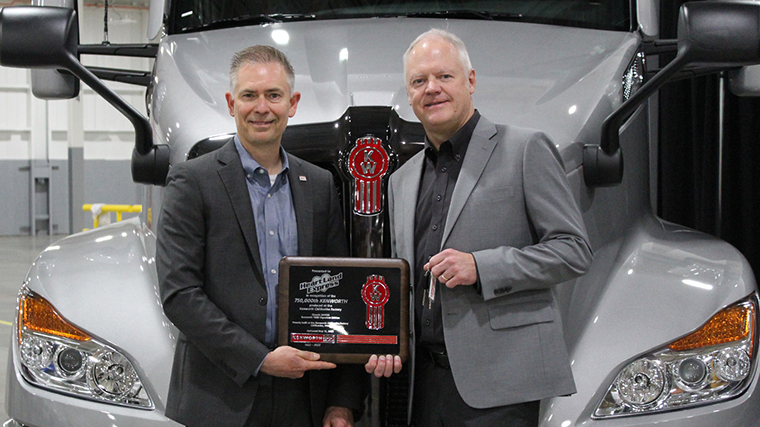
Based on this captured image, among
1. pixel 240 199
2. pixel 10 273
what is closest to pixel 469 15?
pixel 240 199

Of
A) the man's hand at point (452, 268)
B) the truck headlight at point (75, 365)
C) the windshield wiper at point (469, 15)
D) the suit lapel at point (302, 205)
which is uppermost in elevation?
the windshield wiper at point (469, 15)

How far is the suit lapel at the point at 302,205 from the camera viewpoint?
2178 millimetres

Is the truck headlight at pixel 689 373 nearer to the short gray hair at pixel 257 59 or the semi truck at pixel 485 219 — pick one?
the semi truck at pixel 485 219

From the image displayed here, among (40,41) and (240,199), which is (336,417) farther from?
(40,41)

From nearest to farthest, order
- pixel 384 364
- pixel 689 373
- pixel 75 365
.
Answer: pixel 384 364
pixel 689 373
pixel 75 365

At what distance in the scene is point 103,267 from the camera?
106 inches

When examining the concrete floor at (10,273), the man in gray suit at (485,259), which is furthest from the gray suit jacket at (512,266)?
the concrete floor at (10,273)

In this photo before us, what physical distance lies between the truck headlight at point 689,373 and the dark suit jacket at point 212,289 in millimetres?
847

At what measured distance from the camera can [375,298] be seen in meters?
2.07

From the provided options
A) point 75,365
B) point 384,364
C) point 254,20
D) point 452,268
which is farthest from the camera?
point 254,20

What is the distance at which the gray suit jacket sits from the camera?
78.6 inches

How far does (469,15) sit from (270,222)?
1398 millimetres

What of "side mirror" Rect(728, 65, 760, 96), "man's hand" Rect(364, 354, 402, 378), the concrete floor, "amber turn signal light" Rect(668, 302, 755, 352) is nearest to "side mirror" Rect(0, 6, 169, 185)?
"man's hand" Rect(364, 354, 402, 378)

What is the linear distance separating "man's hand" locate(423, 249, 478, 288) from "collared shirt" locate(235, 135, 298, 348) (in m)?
0.42
